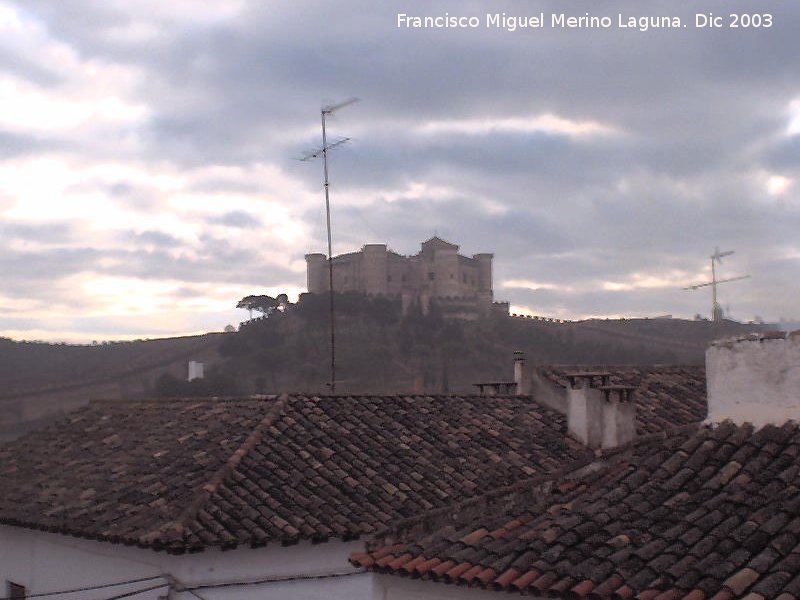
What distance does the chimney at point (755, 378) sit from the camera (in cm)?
648

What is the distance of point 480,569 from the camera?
6.11 metres

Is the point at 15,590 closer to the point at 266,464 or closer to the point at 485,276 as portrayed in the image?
the point at 266,464

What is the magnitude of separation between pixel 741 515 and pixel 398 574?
236 centimetres

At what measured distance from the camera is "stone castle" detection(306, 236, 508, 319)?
90.4m

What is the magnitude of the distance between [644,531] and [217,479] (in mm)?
6541

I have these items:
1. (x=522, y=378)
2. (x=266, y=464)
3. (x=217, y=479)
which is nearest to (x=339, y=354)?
(x=522, y=378)

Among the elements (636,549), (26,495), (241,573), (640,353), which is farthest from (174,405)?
(640,353)

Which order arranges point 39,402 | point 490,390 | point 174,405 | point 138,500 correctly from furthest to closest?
point 39,402 → point 490,390 → point 174,405 → point 138,500

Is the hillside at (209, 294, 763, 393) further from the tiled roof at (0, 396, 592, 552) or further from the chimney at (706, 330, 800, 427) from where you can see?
the chimney at (706, 330, 800, 427)

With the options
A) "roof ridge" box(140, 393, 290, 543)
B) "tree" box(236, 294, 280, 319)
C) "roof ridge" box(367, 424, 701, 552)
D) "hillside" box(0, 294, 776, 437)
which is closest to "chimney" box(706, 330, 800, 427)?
"roof ridge" box(367, 424, 701, 552)

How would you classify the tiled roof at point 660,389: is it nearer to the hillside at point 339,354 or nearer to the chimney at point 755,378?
the chimney at point 755,378

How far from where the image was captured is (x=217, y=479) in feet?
36.9

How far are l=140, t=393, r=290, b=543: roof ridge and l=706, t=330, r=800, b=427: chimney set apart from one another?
5879mm

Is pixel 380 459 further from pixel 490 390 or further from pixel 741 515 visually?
pixel 741 515
